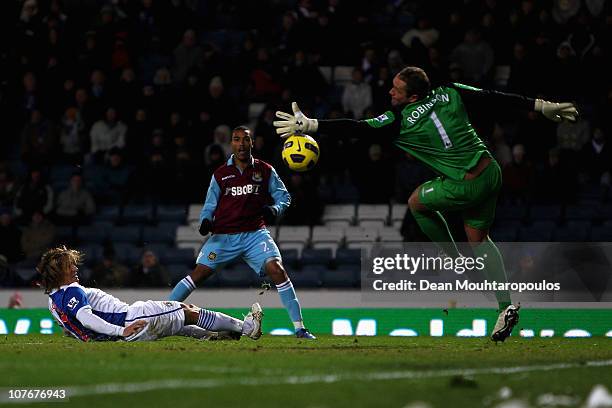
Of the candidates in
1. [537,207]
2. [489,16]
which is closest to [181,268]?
[537,207]

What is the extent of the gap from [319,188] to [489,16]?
14.0 feet

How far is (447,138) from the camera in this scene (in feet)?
35.7

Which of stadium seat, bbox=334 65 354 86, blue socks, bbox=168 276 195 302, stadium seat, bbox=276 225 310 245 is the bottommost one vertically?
stadium seat, bbox=276 225 310 245

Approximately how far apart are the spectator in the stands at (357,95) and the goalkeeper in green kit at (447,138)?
8358mm

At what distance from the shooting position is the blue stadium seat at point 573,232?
16.4 meters

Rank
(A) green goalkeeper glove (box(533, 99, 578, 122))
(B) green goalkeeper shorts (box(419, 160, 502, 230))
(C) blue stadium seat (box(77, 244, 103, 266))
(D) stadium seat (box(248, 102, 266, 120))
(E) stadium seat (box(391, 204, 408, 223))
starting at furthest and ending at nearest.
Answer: (D) stadium seat (box(248, 102, 266, 120)) < (C) blue stadium seat (box(77, 244, 103, 266)) < (E) stadium seat (box(391, 204, 408, 223)) < (A) green goalkeeper glove (box(533, 99, 578, 122)) < (B) green goalkeeper shorts (box(419, 160, 502, 230))

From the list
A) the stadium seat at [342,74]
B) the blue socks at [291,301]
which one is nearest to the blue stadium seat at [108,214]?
the stadium seat at [342,74]

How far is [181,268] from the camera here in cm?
1766

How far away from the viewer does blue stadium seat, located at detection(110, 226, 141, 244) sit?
19.1 metres

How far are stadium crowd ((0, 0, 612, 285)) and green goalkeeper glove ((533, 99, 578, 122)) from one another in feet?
17.5

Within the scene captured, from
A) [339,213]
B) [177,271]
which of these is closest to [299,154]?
[177,271]

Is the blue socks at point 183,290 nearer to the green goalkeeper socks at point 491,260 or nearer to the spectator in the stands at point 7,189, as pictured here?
the green goalkeeper socks at point 491,260

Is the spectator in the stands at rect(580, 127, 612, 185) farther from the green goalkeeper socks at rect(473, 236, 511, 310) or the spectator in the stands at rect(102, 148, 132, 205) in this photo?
the green goalkeeper socks at rect(473, 236, 511, 310)

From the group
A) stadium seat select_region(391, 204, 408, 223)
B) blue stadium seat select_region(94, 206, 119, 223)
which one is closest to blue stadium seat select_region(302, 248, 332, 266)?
stadium seat select_region(391, 204, 408, 223)
